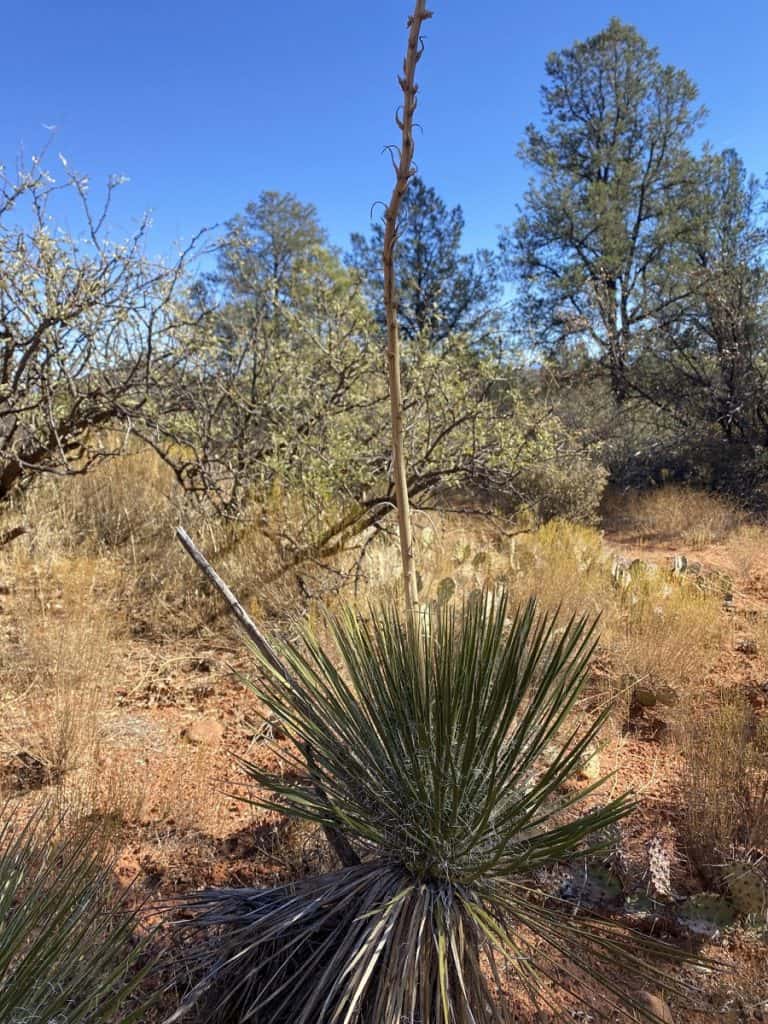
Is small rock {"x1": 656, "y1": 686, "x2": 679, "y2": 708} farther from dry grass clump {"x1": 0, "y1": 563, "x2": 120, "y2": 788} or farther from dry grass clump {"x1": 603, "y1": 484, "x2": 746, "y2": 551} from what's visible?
dry grass clump {"x1": 603, "y1": 484, "x2": 746, "y2": 551}

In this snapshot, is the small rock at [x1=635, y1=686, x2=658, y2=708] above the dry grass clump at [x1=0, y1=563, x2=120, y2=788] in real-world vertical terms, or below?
below

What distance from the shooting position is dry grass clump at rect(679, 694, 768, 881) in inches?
92.8

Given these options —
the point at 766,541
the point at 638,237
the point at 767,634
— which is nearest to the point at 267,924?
the point at 767,634

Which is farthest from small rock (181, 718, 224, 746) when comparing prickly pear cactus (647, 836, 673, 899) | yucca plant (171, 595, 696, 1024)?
→ prickly pear cactus (647, 836, 673, 899)

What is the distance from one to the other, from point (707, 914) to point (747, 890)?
0.47 feet

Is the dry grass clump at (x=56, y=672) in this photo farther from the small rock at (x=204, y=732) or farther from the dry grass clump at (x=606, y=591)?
the dry grass clump at (x=606, y=591)

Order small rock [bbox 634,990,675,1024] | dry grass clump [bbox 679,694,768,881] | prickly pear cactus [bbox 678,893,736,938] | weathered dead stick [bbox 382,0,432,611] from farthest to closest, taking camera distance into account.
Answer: dry grass clump [bbox 679,694,768,881] → prickly pear cactus [bbox 678,893,736,938] → small rock [bbox 634,990,675,1024] → weathered dead stick [bbox 382,0,432,611]

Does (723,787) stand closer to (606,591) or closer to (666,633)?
(666,633)

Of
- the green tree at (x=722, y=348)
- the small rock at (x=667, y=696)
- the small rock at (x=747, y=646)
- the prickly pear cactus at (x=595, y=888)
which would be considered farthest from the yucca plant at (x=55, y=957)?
the green tree at (x=722, y=348)

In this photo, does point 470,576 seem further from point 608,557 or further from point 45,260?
point 45,260

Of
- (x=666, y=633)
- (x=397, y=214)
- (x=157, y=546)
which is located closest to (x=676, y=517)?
(x=666, y=633)

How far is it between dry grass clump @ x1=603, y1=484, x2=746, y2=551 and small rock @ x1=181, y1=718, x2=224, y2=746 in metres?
6.19

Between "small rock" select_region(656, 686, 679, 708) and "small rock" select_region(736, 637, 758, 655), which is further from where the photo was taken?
"small rock" select_region(736, 637, 758, 655)

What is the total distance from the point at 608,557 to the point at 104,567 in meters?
4.11
